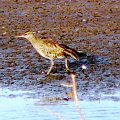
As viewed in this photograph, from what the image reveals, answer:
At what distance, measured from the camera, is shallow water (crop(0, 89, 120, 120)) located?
334 inches

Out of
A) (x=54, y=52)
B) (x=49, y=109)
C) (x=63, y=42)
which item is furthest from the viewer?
(x=63, y=42)

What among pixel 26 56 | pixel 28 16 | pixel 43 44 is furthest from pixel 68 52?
pixel 28 16

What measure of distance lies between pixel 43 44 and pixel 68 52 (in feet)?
1.43

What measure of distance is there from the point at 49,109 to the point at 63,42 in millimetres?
5175

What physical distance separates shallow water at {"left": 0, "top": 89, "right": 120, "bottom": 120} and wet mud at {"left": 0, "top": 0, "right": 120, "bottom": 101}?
1.26ft

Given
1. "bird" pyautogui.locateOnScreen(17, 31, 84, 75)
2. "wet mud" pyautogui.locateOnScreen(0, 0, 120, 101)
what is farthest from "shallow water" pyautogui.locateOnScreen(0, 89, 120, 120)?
"bird" pyautogui.locateOnScreen(17, 31, 84, 75)

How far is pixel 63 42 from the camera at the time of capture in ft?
45.2

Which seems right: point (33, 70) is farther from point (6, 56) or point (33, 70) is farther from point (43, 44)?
point (6, 56)

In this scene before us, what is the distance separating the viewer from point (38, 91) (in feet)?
33.4

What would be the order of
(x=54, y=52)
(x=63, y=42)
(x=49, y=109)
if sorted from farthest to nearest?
1. (x=63, y=42)
2. (x=54, y=52)
3. (x=49, y=109)

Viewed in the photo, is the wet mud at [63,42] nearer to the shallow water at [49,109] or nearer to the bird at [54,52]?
the bird at [54,52]

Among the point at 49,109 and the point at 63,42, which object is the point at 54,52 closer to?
the point at 63,42

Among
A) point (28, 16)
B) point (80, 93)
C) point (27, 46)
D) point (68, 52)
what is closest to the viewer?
point (80, 93)

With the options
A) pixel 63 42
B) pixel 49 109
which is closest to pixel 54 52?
pixel 63 42
